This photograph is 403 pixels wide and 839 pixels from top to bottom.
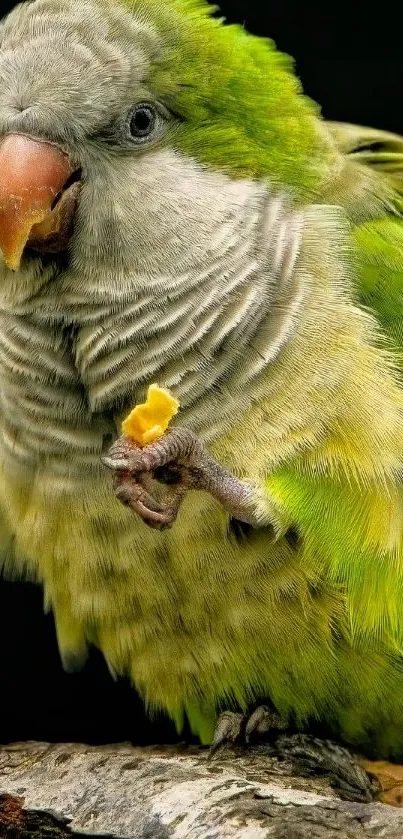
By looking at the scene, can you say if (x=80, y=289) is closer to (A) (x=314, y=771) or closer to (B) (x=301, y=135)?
(B) (x=301, y=135)

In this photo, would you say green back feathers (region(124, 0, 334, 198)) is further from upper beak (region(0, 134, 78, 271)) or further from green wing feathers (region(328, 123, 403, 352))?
upper beak (region(0, 134, 78, 271))

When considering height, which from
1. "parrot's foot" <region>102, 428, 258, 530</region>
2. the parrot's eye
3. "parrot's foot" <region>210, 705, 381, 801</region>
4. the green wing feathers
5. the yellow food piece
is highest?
the parrot's eye

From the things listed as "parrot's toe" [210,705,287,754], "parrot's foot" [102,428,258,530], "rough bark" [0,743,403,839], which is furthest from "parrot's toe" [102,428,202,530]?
"parrot's toe" [210,705,287,754]

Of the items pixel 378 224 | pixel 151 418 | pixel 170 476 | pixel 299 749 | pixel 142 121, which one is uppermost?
pixel 142 121

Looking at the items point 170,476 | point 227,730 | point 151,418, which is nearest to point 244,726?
point 227,730

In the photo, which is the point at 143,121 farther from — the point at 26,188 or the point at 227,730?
the point at 227,730

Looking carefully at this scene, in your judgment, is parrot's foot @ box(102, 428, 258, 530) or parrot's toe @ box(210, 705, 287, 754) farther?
parrot's toe @ box(210, 705, 287, 754)
